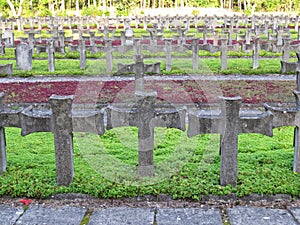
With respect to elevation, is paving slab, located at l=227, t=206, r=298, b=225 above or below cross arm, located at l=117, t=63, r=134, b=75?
below

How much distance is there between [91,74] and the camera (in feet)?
57.9

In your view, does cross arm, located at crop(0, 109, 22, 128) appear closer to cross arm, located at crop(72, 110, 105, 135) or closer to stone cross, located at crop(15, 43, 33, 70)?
cross arm, located at crop(72, 110, 105, 135)

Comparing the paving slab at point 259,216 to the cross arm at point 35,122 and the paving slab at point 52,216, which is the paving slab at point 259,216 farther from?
the cross arm at point 35,122

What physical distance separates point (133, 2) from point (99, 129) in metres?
70.1

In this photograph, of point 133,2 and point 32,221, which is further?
point 133,2

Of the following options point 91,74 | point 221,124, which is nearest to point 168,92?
point 91,74

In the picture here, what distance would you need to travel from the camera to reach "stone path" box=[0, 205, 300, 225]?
512 cm

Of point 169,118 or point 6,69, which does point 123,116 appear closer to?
point 169,118

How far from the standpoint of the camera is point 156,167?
6.52 m

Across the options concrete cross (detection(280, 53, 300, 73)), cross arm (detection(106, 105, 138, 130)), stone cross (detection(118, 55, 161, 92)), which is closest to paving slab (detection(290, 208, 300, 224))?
cross arm (detection(106, 105, 138, 130))

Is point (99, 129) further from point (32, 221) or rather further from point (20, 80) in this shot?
point (20, 80)

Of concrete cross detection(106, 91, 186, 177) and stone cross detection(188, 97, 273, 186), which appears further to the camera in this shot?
concrete cross detection(106, 91, 186, 177)

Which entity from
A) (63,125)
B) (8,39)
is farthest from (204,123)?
(8,39)

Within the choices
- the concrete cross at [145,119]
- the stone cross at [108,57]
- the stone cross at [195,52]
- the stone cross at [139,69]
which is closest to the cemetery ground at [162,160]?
the concrete cross at [145,119]
